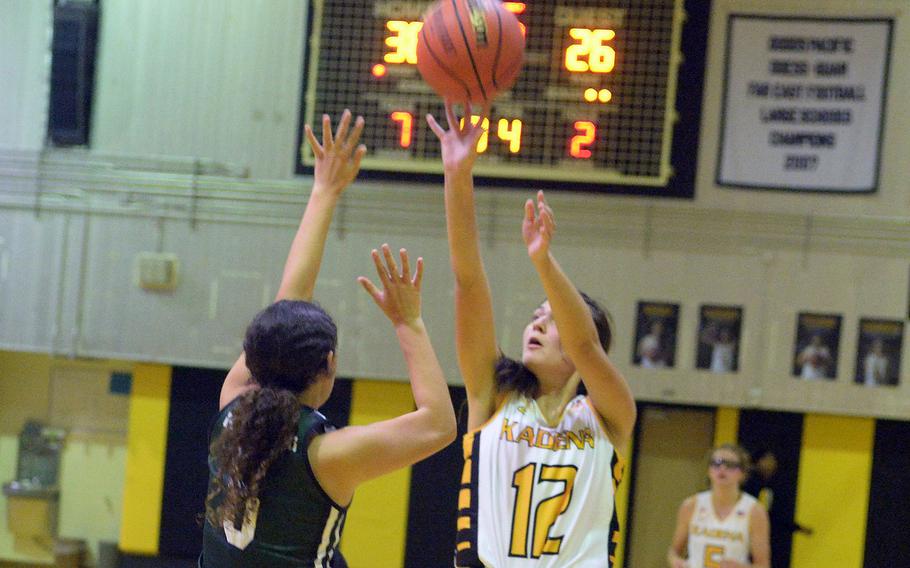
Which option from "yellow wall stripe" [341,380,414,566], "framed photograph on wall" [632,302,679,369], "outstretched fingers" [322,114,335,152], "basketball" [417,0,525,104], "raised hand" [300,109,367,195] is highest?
"basketball" [417,0,525,104]

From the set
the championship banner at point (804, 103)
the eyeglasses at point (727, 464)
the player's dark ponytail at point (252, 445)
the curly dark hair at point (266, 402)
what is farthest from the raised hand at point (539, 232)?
the championship banner at point (804, 103)

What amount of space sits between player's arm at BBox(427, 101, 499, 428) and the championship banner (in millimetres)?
3703

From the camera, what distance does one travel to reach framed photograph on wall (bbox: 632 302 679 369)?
6.00 meters

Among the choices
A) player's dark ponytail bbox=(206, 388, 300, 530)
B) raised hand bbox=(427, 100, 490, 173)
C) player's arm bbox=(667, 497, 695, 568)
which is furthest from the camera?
player's arm bbox=(667, 497, 695, 568)

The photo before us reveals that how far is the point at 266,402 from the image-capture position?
6.31 feet

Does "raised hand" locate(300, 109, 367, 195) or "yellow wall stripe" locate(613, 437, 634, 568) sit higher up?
"raised hand" locate(300, 109, 367, 195)

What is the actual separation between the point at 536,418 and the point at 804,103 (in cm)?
403

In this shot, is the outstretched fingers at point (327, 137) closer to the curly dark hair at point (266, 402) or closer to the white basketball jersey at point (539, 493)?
the curly dark hair at point (266, 402)

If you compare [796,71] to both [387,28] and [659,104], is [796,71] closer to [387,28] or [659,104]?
[659,104]

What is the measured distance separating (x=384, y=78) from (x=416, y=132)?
0.36 meters

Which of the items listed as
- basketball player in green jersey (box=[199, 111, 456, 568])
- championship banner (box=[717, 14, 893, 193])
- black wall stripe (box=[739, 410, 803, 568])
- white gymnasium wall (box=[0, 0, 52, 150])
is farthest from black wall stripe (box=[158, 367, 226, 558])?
basketball player in green jersey (box=[199, 111, 456, 568])

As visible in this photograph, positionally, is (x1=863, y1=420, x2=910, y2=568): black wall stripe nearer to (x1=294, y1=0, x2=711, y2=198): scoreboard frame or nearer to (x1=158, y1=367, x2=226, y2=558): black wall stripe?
(x1=294, y1=0, x2=711, y2=198): scoreboard frame

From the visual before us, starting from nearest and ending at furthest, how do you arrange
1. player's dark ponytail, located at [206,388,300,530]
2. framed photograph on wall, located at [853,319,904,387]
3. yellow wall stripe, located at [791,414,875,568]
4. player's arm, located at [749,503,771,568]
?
1. player's dark ponytail, located at [206,388,300,530]
2. player's arm, located at [749,503,771,568]
3. framed photograph on wall, located at [853,319,904,387]
4. yellow wall stripe, located at [791,414,875,568]

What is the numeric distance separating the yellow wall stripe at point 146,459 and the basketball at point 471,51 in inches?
147
